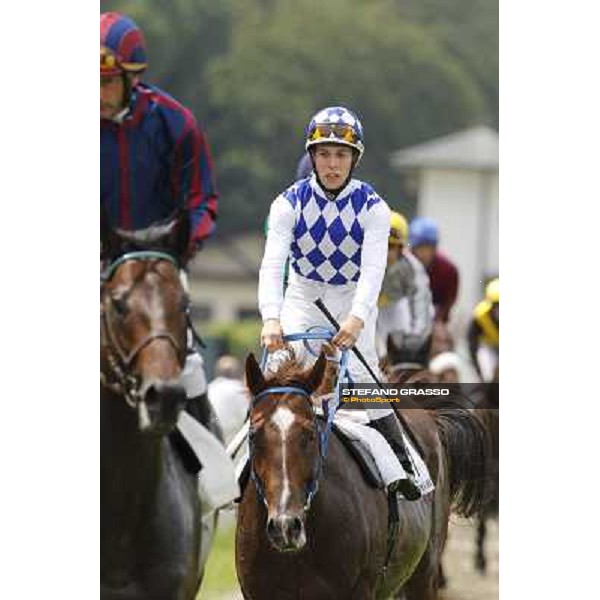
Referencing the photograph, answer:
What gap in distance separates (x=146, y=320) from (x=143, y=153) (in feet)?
3.41

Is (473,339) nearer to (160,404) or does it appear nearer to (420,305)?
(420,305)

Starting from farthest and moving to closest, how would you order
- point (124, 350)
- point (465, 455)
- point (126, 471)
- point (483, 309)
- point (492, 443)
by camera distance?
point (483, 309), point (465, 455), point (492, 443), point (126, 471), point (124, 350)

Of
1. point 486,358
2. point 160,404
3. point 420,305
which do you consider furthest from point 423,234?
point 160,404

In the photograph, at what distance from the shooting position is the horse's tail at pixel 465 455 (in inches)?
283

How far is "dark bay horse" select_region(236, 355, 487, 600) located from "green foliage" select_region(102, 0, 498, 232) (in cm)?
1190

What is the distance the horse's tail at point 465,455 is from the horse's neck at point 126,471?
85.3 inches

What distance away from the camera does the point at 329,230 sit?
239 inches

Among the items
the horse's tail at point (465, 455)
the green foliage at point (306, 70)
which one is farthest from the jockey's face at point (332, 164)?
the green foliage at point (306, 70)

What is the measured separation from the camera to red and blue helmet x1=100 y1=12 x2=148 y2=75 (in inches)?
225

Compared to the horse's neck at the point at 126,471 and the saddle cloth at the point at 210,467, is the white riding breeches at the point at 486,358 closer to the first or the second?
the saddle cloth at the point at 210,467

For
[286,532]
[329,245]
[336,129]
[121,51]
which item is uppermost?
[121,51]

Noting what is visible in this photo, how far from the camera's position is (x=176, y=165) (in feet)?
19.1
